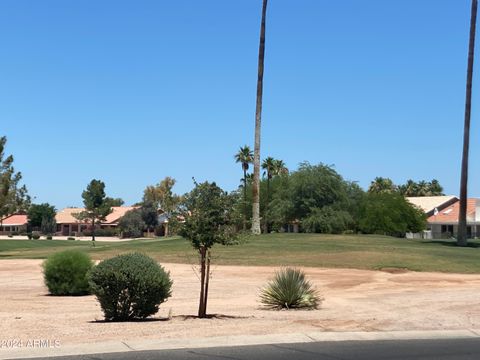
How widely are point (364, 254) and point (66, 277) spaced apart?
58.6ft

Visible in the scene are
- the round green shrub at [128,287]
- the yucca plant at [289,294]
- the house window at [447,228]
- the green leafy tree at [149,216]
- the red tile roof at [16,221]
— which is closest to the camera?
the round green shrub at [128,287]

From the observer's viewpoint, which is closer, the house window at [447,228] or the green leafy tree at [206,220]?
the green leafy tree at [206,220]

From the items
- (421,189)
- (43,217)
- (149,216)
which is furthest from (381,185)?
(43,217)

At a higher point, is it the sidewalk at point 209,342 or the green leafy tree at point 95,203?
the green leafy tree at point 95,203

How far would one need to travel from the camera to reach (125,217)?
108 meters

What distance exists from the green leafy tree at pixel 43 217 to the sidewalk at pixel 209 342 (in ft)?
361

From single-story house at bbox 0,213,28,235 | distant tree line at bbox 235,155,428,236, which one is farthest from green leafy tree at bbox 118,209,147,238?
distant tree line at bbox 235,155,428,236

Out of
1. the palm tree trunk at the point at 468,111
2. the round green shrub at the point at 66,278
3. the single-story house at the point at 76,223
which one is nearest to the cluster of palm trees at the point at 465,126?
the palm tree trunk at the point at 468,111

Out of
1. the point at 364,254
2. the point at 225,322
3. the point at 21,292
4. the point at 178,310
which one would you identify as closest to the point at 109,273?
the point at 225,322

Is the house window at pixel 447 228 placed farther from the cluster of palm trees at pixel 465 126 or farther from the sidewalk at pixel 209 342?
the sidewalk at pixel 209 342

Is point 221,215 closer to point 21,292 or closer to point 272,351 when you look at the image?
point 272,351

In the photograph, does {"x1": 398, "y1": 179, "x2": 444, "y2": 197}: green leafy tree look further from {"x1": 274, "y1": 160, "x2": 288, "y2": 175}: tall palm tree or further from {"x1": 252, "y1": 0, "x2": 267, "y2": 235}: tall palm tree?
{"x1": 252, "y1": 0, "x2": 267, "y2": 235}: tall palm tree

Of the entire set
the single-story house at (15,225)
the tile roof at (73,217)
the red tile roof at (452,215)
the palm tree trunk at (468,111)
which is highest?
the palm tree trunk at (468,111)

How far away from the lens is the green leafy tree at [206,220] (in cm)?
1480
